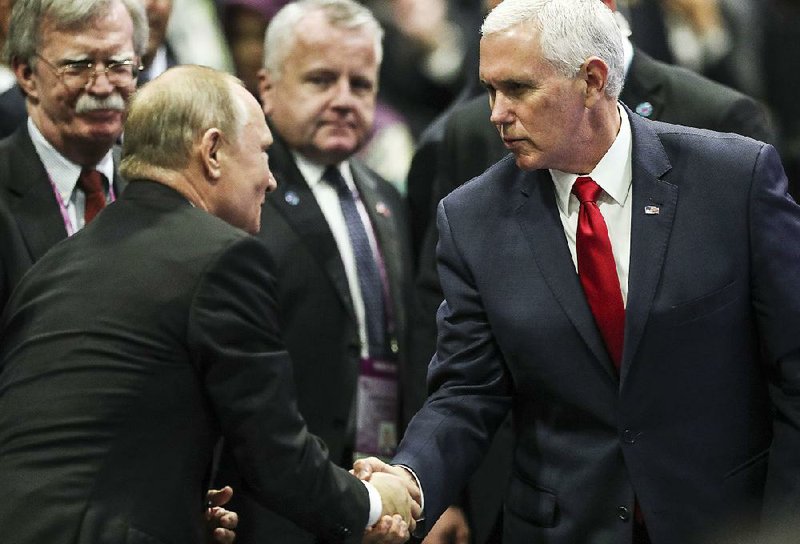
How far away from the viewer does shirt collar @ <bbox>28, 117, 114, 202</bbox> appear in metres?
3.97

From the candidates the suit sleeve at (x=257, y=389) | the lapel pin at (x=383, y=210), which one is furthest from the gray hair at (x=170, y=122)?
the lapel pin at (x=383, y=210)

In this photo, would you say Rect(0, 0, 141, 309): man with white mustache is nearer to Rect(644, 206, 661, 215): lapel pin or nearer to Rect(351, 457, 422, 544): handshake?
Rect(351, 457, 422, 544): handshake

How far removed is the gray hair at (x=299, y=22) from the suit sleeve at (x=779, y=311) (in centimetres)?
181

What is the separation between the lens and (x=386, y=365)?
4.63 m

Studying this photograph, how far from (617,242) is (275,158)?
1569 mm

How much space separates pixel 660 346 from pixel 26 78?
6.04ft

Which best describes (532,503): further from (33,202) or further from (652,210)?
(33,202)

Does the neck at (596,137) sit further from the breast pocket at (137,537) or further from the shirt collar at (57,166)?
the shirt collar at (57,166)

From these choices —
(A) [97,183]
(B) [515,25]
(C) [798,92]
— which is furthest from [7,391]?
(C) [798,92]

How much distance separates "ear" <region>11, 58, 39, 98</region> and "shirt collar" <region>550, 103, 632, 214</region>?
145 centimetres

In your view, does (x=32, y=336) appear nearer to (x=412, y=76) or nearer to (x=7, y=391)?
(x=7, y=391)

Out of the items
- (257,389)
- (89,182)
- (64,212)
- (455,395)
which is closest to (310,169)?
(89,182)

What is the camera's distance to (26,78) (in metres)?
4.02

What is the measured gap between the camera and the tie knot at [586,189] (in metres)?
3.39
